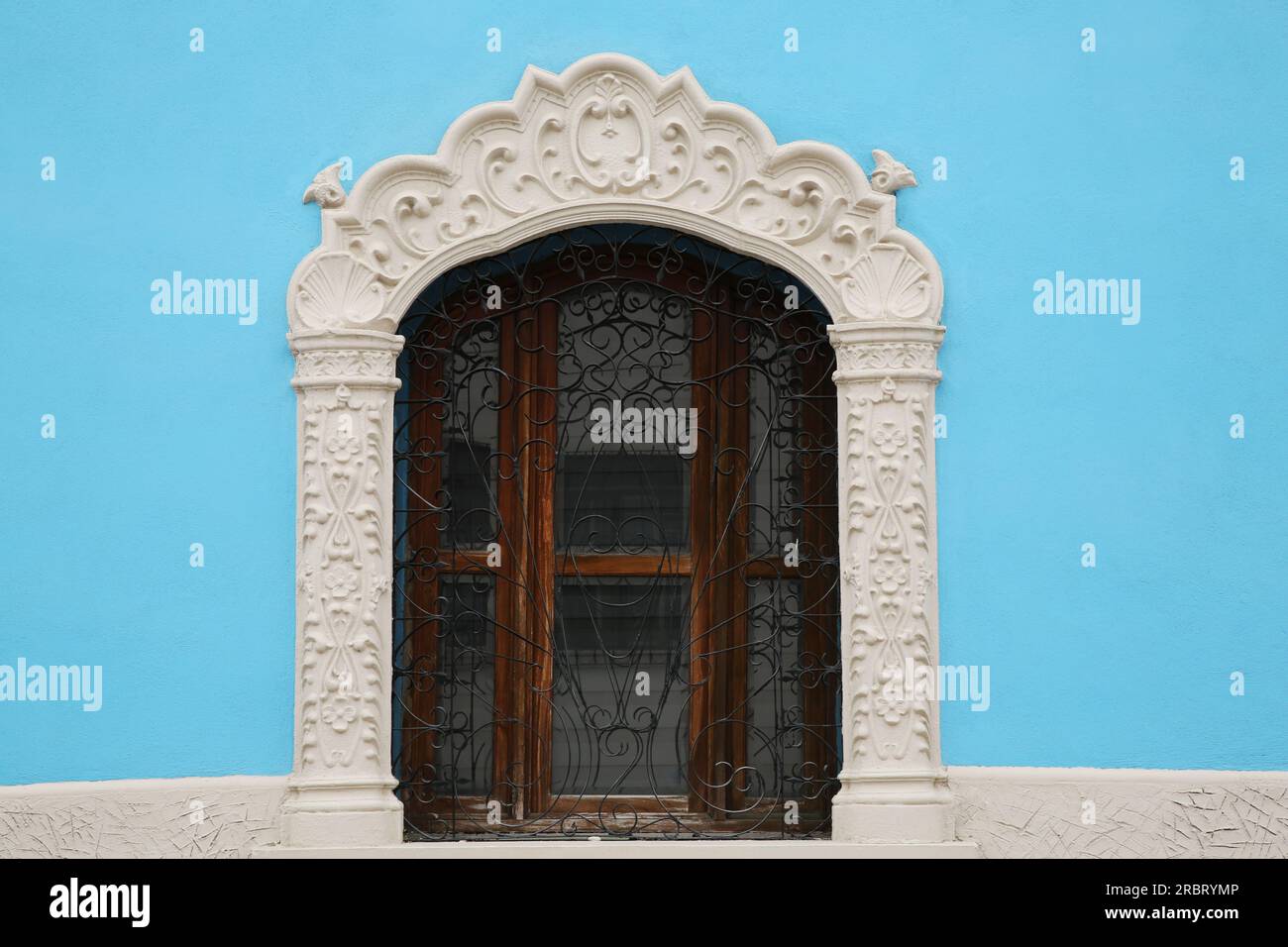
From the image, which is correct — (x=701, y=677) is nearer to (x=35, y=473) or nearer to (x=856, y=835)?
(x=856, y=835)

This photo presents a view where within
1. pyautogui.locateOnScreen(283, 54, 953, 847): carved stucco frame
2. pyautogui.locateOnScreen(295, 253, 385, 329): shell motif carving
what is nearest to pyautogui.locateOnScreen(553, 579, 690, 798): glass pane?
pyautogui.locateOnScreen(283, 54, 953, 847): carved stucco frame

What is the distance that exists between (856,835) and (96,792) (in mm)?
2782

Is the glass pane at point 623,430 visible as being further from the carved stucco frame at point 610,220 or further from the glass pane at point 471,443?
the carved stucco frame at point 610,220

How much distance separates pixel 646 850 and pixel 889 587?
130 cm

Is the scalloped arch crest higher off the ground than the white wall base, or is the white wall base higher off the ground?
the scalloped arch crest

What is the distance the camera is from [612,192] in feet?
19.7

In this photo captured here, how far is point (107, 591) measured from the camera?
5898 mm

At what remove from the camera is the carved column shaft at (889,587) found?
578 cm

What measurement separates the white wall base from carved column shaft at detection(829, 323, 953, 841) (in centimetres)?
21

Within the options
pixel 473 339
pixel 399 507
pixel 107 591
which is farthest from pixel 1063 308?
pixel 107 591

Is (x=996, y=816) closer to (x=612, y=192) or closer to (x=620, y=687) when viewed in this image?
(x=620, y=687)

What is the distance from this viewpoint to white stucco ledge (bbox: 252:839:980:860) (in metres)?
5.72

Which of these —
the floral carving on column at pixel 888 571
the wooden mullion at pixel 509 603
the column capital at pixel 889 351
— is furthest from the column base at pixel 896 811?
the column capital at pixel 889 351

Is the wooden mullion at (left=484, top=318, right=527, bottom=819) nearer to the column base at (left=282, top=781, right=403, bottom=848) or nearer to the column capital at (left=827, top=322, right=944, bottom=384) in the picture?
the column base at (left=282, top=781, right=403, bottom=848)
